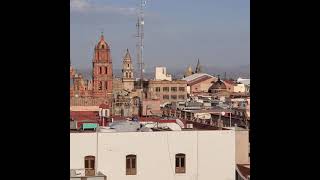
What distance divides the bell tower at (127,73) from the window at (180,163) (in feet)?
63.5

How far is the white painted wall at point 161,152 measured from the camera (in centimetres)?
621

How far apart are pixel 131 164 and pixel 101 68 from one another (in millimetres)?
15611

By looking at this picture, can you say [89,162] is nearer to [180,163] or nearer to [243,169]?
[180,163]

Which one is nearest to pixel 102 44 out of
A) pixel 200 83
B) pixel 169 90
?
pixel 169 90

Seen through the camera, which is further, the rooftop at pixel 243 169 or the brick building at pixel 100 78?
the brick building at pixel 100 78

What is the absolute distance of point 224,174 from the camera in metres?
6.58

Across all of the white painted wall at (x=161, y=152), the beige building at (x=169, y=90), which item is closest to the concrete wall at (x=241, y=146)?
the white painted wall at (x=161, y=152)

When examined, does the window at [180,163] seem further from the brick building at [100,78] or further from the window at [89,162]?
the brick building at [100,78]

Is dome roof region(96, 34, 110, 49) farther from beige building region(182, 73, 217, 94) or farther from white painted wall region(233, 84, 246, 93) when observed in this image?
white painted wall region(233, 84, 246, 93)

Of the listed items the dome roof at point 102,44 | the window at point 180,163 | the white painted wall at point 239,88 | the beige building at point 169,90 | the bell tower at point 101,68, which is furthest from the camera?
the white painted wall at point 239,88

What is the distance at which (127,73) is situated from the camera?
26.4 m
